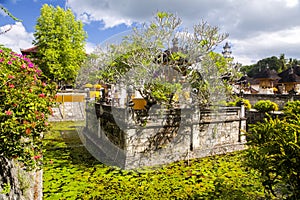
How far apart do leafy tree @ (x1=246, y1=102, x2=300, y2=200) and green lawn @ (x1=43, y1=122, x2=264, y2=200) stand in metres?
0.69

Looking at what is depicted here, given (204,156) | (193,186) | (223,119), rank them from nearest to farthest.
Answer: (193,186) → (204,156) → (223,119)

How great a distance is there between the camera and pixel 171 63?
7.34 m

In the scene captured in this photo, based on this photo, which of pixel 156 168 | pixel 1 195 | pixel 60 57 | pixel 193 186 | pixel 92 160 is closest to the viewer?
pixel 1 195

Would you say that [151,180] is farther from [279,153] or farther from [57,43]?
[57,43]

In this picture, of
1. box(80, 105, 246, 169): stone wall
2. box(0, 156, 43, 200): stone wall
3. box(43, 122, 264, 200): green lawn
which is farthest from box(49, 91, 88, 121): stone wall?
box(0, 156, 43, 200): stone wall

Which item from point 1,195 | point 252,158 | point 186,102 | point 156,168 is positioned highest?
point 186,102

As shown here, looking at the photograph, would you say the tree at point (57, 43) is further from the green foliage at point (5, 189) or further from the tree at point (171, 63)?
the green foliage at point (5, 189)

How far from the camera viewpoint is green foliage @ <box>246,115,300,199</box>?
2840 millimetres

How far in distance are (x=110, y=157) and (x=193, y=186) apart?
3305mm

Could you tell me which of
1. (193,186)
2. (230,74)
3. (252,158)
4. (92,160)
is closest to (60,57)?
(92,160)

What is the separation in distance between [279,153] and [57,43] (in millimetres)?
19746

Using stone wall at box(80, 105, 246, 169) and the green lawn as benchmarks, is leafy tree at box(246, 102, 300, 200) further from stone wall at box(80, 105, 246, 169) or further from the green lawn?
stone wall at box(80, 105, 246, 169)

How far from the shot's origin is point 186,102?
26.9 feet

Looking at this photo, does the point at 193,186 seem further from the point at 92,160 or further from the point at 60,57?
the point at 60,57
